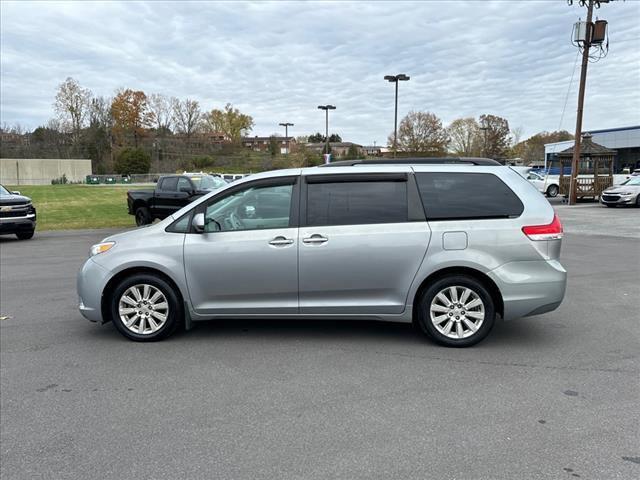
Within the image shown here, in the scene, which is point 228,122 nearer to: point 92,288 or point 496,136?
point 496,136

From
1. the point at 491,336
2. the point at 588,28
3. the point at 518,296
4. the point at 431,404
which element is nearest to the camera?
the point at 431,404

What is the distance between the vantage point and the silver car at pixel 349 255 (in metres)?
4.77

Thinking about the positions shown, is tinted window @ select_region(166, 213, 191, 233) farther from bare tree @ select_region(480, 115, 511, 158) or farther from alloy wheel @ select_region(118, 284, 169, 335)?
bare tree @ select_region(480, 115, 511, 158)

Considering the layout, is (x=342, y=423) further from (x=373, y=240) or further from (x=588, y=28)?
(x=588, y=28)

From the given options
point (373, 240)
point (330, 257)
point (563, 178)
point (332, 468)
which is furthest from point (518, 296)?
point (563, 178)

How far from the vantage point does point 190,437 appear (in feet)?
10.8

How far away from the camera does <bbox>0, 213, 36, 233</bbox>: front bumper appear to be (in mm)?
13586

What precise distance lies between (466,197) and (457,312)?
114cm

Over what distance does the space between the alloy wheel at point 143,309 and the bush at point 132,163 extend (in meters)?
84.6

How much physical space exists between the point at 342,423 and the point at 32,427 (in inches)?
85.3

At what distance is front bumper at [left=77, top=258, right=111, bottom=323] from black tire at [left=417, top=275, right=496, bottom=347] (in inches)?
127

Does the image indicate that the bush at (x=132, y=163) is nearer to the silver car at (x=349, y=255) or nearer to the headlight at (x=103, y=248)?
the headlight at (x=103, y=248)

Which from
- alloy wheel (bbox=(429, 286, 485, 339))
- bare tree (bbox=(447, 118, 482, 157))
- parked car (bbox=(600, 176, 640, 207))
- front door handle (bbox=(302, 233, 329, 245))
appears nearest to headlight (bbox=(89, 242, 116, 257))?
front door handle (bbox=(302, 233, 329, 245))

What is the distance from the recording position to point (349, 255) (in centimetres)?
481
